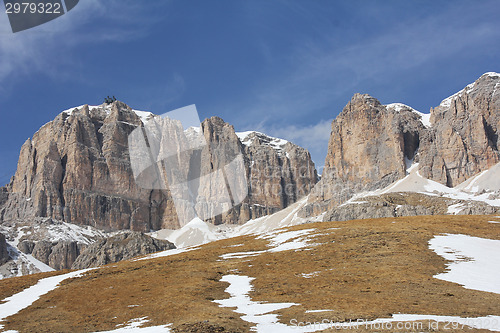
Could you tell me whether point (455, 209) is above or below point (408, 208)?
below

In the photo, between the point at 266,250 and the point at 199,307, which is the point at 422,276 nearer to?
the point at 199,307

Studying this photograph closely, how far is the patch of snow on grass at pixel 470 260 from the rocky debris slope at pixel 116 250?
10315cm

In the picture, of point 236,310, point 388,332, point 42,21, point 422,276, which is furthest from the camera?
point 42,21

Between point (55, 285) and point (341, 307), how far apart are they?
36532 mm

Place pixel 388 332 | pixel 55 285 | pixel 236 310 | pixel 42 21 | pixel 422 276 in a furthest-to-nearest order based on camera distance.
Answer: pixel 55 285 → pixel 42 21 → pixel 422 276 → pixel 236 310 → pixel 388 332

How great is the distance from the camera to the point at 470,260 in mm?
39188

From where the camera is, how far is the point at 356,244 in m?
52.0

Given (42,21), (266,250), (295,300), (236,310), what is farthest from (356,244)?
(42,21)

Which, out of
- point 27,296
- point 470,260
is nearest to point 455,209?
point 470,260

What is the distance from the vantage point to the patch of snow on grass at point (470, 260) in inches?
1259

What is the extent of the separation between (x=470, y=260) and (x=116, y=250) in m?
115

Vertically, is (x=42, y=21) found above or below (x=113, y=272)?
above

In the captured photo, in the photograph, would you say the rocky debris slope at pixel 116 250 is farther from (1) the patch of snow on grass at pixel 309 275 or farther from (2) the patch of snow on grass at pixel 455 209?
(1) the patch of snow on grass at pixel 309 275

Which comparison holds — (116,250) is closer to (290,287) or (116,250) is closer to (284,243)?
(284,243)
